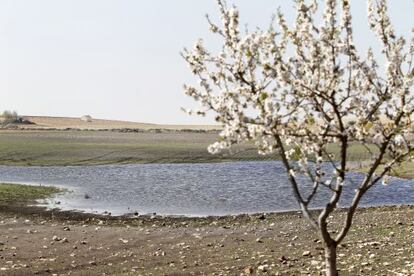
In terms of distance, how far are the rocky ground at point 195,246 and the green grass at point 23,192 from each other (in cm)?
729

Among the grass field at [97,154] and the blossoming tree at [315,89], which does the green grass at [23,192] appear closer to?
the grass field at [97,154]

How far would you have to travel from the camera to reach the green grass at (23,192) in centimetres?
4419

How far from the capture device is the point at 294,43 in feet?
37.2

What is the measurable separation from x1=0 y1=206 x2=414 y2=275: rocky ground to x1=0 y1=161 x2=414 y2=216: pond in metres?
5.42

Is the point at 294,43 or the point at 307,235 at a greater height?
the point at 294,43

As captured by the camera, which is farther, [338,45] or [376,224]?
[376,224]

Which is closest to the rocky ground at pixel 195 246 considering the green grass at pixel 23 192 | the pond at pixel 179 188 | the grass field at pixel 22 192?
the pond at pixel 179 188

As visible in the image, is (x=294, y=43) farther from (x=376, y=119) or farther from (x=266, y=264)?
(x=266, y=264)

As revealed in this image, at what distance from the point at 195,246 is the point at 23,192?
2595 centimetres

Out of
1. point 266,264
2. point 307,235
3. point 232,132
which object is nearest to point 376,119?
point 232,132

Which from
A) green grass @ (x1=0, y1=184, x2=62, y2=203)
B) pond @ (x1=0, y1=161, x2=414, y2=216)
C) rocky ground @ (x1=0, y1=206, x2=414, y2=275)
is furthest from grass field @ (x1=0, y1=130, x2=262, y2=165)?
rocky ground @ (x1=0, y1=206, x2=414, y2=275)

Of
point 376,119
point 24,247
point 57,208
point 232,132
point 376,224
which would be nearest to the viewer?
point 232,132

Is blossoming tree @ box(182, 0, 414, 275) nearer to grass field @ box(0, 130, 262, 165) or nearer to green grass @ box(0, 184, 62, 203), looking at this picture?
green grass @ box(0, 184, 62, 203)

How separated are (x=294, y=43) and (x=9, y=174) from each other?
57421 millimetres
